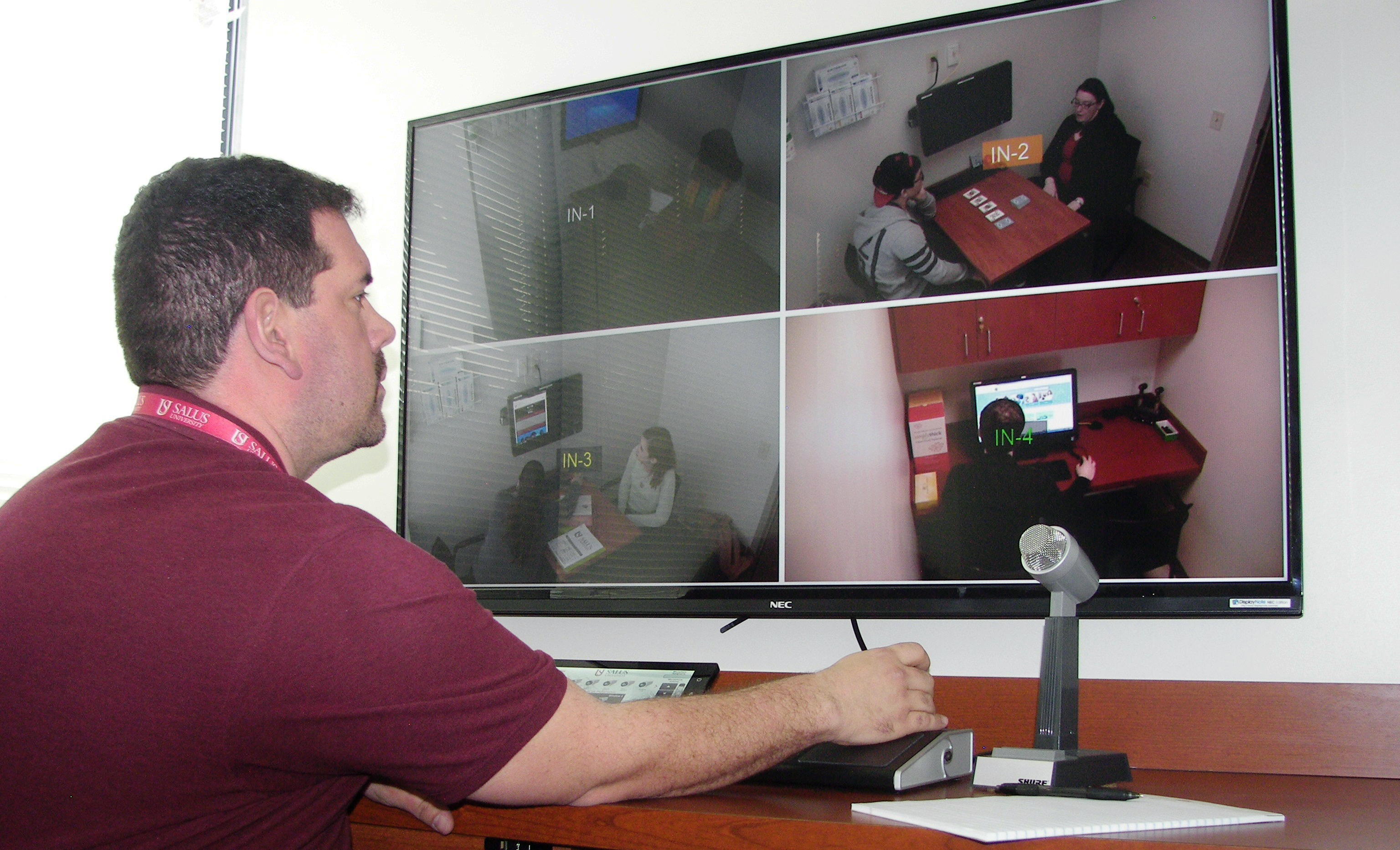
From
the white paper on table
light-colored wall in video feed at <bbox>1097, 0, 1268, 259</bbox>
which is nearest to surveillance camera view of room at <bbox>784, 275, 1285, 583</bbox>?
light-colored wall in video feed at <bbox>1097, 0, 1268, 259</bbox>

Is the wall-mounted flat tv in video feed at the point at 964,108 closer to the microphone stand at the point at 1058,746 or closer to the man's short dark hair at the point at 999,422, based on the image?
the man's short dark hair at the point at 999,422

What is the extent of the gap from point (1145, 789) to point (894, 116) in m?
1.01

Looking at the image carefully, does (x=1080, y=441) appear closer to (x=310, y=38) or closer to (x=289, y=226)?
(x=289, y=226)

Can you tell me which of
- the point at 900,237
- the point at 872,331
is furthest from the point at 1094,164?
the point at 872,331

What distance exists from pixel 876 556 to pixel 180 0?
6.74ft

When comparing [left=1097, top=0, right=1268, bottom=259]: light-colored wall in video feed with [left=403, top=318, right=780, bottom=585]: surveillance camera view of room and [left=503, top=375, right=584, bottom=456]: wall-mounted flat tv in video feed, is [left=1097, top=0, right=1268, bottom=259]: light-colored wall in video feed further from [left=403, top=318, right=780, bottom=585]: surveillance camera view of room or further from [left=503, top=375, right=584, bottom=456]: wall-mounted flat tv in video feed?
[left=503, top=375, right=584, bottom=456]: wall-mounted flat tv in video feed

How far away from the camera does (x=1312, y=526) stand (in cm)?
134

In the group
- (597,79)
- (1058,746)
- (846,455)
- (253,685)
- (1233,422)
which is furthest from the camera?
(597,79)

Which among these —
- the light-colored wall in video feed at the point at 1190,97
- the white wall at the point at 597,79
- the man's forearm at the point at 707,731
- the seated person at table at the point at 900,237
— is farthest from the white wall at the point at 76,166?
the light-colored wall in video feed at the point at 1190,97

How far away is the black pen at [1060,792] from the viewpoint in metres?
0.98

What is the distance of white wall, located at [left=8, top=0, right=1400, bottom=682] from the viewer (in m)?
1.34

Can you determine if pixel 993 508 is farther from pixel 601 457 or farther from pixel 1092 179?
pixel 601 457

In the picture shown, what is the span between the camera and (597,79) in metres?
1.90

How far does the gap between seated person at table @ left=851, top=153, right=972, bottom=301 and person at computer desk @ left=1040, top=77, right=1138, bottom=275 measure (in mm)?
179
